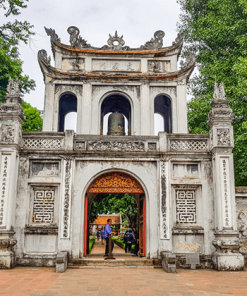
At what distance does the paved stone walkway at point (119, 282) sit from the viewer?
21.2 feet

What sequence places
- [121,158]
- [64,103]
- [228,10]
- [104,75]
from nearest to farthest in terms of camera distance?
[121,158] → [104,75] → [64,103] → [228,10]

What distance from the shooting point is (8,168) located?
994cm

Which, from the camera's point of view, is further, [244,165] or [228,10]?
[228,10]

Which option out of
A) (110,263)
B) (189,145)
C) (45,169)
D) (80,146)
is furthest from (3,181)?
(189,145)

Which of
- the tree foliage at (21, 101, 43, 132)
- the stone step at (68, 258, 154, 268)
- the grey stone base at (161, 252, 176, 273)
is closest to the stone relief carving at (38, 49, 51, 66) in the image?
the stone step at (68, 258, 154, 268)

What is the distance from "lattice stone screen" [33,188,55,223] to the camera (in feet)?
33.9

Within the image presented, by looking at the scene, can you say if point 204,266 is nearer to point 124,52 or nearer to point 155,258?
point 155,258

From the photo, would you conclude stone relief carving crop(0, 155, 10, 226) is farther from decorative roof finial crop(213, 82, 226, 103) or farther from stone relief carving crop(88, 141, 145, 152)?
decorative roof finial crop(213, 82, 226, 103)

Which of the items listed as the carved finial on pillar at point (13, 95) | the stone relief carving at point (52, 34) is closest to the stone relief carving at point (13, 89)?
the carved finial on pillar at point (13, 95)

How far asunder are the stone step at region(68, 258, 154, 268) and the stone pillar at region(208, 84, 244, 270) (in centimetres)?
205

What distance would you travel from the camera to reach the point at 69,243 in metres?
9.98

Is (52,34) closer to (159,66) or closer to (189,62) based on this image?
(159,66)

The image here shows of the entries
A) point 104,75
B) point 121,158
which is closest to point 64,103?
point 104,75

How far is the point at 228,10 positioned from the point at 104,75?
7651mm
